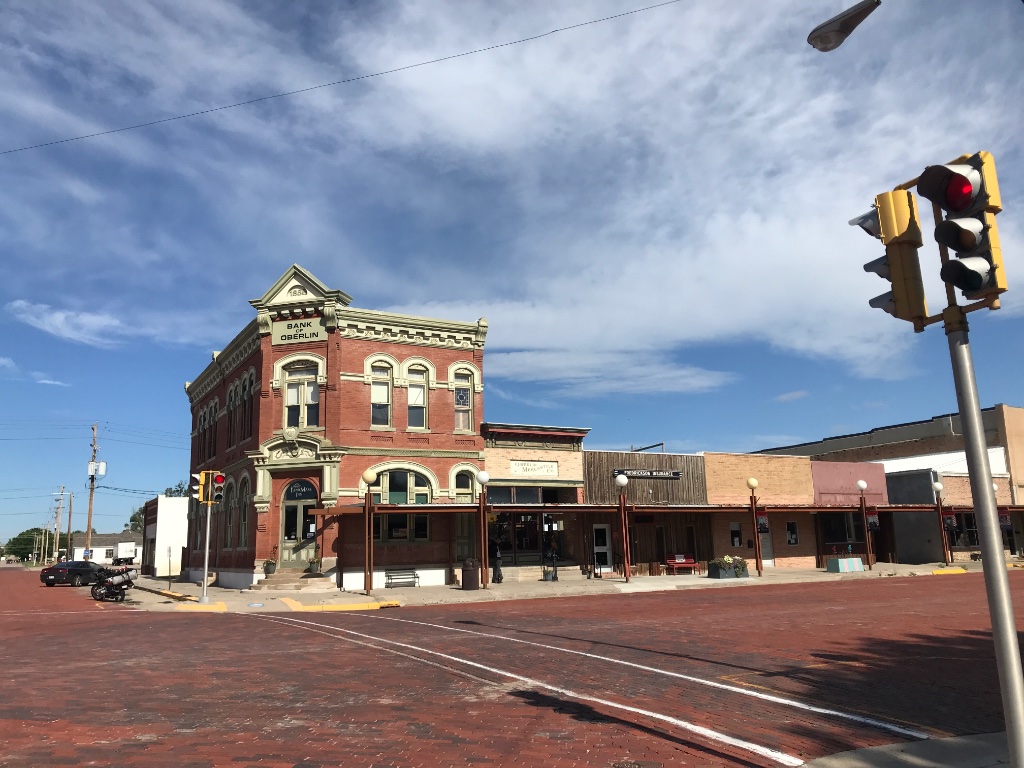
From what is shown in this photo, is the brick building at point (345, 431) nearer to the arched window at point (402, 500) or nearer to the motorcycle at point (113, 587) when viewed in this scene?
the arched window at point (402, 500)

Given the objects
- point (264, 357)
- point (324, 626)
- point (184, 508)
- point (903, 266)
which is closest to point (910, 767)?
point (903, 266)

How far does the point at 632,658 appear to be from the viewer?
1180 centimetres

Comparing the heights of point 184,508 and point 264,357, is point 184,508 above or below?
below

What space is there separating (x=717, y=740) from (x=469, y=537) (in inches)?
939

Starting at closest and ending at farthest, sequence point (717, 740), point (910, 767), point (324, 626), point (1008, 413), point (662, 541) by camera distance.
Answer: point (910, 767), point (717, 740), point (324, 626), point (662, 541), point (1008, 413)

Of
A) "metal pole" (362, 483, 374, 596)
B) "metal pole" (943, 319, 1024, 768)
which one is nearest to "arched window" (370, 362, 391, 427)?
"metal pole" (362, 483, 374, 596)

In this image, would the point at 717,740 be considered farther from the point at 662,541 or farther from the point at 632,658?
the point at 662,541

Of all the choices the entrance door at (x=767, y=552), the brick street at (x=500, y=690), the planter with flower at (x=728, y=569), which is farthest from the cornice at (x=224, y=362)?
the entrance door at (x=767, y=552)

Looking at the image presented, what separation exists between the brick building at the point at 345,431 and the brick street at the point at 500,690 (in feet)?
37.2

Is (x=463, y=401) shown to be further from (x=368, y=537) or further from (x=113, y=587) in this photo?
(x=113, y=587)

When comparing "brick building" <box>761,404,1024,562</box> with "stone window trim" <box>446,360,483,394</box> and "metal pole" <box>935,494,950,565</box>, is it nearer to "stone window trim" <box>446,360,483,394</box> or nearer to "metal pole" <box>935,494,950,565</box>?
"metal pole" <box>935,494,950,565</box>

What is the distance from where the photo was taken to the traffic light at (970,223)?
15.4ft

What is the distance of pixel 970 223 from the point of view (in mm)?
4742

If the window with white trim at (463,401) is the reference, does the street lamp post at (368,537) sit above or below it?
below
